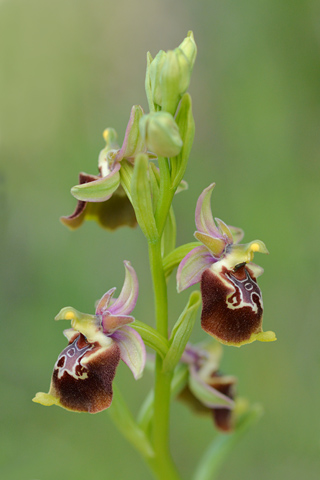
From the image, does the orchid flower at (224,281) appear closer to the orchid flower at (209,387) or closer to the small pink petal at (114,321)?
the small pink petal at (114,321)

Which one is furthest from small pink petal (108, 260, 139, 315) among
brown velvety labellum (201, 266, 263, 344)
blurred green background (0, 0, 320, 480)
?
blurred green background (0, 0, 320, 480)

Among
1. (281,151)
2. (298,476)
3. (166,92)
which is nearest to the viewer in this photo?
(166,92)

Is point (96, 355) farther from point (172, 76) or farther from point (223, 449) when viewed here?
point (223, 449)

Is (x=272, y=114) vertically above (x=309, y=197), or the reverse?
(x=272, y=114)

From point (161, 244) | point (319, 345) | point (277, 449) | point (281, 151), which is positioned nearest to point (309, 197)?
point (281, 151)

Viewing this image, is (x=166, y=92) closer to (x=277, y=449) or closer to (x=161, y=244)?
(x=161, y=244)

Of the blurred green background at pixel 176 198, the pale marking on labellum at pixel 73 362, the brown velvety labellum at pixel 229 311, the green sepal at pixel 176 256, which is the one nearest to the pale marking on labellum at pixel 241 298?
the brown velvety labellum at pixel 229 311

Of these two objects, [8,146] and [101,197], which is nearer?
[101,197]

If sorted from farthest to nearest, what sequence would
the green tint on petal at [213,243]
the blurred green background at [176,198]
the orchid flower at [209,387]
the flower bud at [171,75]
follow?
the blurred green background at [176,198] → the orchid flower at [209,387] → the green tint on petal at [213,243] → the flower bud at [171,75]
